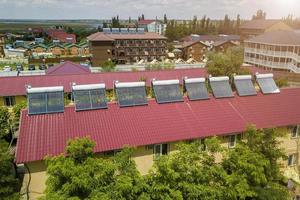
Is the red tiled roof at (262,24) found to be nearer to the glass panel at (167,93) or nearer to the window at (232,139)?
the glass panel at (167,93)

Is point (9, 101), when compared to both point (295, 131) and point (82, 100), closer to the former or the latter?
point (82, 100)

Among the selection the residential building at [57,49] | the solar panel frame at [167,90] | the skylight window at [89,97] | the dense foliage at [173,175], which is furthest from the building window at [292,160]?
the residential building at [57,49]

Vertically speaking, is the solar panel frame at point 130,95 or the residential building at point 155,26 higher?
the residential building at point 155,26

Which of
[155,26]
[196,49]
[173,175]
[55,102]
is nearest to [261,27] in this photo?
[196,49]

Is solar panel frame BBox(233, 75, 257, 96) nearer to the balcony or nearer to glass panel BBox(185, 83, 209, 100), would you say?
glass panel BBox(185, 83, 209, 100)

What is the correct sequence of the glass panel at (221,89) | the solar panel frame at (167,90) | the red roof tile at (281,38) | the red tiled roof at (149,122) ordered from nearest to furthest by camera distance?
the red tiled roof at (149,122) < the solar panel frame at (167,90) < the glass panel at (221,89) < the red roof tile at (281,38)

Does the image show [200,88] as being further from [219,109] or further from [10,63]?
[10,63]

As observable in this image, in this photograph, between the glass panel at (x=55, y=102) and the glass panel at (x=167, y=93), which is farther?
the glass panel at (x=167, y=93)
